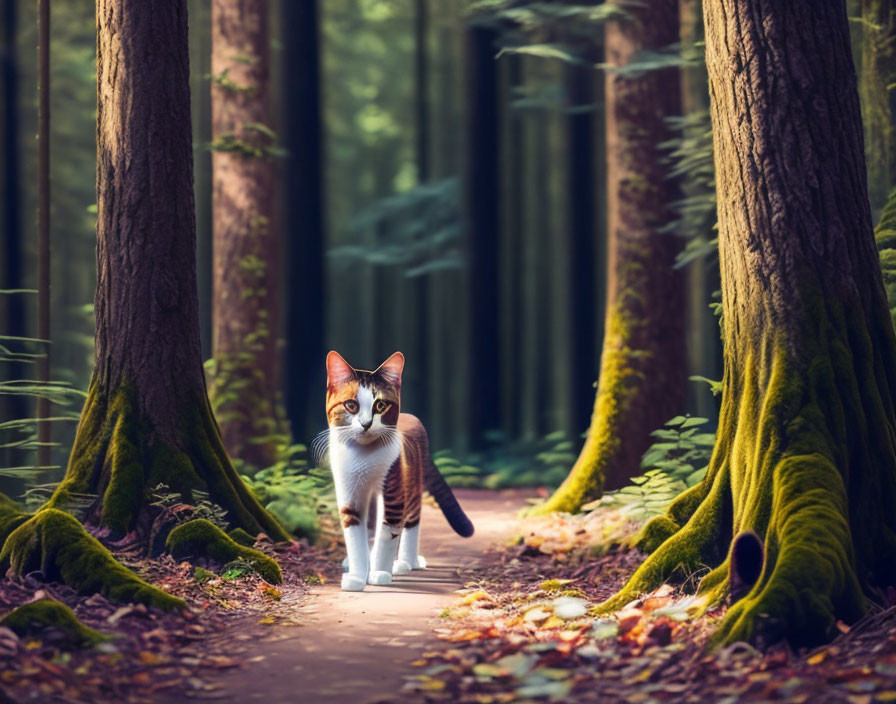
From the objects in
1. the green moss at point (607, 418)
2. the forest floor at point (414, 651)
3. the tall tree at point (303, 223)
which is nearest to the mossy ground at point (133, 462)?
the forest floor at point (414, 651)

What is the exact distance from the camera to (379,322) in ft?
116

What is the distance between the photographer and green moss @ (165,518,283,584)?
786 centimetres

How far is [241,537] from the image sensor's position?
335 inches

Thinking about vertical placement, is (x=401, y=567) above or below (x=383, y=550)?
below

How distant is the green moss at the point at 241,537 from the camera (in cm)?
846

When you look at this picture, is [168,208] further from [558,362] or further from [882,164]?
[558,362]

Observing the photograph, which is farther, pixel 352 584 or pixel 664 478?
pixel 664 478

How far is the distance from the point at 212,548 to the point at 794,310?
458 centimetres

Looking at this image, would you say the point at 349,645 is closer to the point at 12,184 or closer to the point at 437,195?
the point at 12,184

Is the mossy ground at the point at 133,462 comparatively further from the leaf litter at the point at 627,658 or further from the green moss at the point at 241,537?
the leaf litter at the point at 627,658

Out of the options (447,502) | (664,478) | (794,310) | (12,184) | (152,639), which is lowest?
(152,639)

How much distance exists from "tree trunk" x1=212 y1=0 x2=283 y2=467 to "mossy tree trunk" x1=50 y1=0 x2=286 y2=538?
5595mm

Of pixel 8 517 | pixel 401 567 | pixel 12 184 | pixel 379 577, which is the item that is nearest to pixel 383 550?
pixel 379 577

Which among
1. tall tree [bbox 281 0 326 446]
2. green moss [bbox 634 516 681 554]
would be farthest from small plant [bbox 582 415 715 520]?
tall tree [bbox 281 0 326 446]
